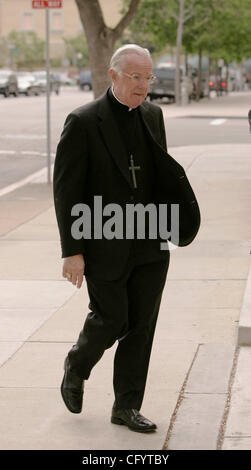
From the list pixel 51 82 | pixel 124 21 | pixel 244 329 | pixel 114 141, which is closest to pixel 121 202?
pixel 114 141

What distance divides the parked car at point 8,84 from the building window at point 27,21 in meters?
69.3

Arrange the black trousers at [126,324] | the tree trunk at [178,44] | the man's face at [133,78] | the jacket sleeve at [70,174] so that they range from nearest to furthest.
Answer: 1. the man's face at [133,78]
2. the jacket sleeve at [70,174]
3. the black trousers at [126,324]
4. the tree trunk at [178,44]

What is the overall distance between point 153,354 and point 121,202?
186 centimetres

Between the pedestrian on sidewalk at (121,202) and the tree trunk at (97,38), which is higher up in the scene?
the pedestrian on sidewalk at (121,202)

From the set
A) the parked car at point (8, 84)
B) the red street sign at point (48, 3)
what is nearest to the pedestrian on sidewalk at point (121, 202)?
the red street sign at point (48, 3)

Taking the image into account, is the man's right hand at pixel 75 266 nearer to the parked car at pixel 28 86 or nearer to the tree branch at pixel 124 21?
the tree branch at pixel 124 21

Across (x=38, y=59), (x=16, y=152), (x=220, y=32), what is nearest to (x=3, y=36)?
(x=38, y=59)

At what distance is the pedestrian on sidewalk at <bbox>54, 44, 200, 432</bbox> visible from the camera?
4.95 metres

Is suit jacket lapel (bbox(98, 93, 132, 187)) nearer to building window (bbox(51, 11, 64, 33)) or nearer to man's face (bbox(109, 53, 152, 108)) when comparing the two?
man's face (bbox(109, 53, 152, 108))

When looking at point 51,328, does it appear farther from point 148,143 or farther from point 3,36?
point 3,36

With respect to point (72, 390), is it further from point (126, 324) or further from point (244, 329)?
point (244, 329)

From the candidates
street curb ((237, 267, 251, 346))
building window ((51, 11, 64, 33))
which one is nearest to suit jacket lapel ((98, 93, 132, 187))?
street curb ((237, 267, 251, 346))

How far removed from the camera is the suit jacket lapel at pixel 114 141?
4.96m

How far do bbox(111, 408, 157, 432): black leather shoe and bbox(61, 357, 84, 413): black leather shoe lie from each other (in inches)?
8.1
